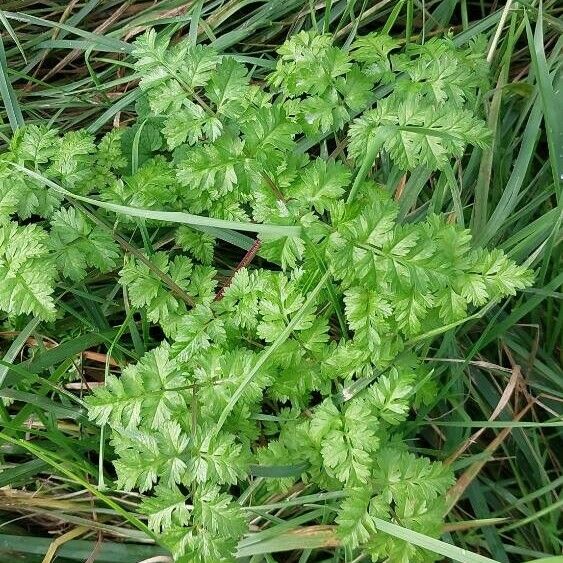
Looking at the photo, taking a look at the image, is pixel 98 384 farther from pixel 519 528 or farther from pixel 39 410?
pixel 519 528

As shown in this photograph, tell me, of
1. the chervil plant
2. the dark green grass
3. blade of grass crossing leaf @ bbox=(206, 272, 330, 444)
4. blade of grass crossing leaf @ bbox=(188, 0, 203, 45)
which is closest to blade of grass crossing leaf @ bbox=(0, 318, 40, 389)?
the dark green grass

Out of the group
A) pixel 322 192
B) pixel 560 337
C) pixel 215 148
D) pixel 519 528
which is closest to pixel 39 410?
pixel 215 148

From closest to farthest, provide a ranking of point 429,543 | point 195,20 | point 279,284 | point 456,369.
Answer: point 429,543, point 279,284, point 456,369, point 195,20

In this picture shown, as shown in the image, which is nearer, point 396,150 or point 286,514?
point 396,150

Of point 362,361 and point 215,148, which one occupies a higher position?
point 215,148

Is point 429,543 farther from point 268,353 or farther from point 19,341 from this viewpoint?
point 19,341

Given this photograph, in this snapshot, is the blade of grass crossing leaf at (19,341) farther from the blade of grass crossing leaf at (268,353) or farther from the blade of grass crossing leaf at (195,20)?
the blade of grass crossing leaf at (195,20)

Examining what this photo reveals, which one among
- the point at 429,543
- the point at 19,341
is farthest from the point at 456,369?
the point at 19,341
